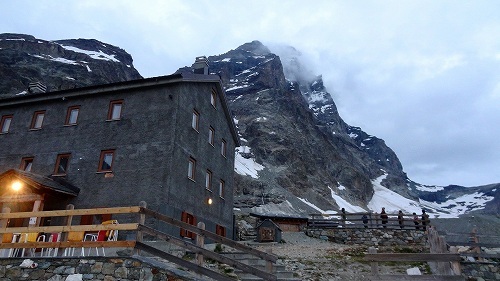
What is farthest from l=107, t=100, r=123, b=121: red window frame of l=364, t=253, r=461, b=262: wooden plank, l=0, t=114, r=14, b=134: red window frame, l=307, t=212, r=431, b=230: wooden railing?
l=364, t=253, r=461, b=262: wooden plank

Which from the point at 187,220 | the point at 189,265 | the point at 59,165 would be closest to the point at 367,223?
the point at 187,220

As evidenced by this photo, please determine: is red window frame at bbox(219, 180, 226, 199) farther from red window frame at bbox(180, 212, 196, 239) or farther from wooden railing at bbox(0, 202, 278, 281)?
wooden railing at bbox(0, 202, 278, 281)

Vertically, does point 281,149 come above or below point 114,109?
above

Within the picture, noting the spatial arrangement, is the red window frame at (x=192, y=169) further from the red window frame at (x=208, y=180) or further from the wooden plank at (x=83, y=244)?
the wooden plank at (x=83, y=244)

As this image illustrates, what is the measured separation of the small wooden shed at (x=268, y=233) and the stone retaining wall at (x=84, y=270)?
57.4 ft

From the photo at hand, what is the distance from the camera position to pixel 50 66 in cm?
9988

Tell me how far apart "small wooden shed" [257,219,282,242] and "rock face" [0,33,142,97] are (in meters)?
66.4

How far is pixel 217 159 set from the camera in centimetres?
2666

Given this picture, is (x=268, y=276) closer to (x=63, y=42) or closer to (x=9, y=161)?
(x=9, y=161)

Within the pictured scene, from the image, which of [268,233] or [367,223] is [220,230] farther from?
[367,223]

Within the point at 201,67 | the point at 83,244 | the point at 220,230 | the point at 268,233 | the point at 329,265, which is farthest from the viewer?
the point at 201,67

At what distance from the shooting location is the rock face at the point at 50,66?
85188 mm

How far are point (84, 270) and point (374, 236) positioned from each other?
2355cm

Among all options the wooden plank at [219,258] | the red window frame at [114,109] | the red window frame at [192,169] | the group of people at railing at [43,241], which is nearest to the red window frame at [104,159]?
the red window frame at [114,109]
